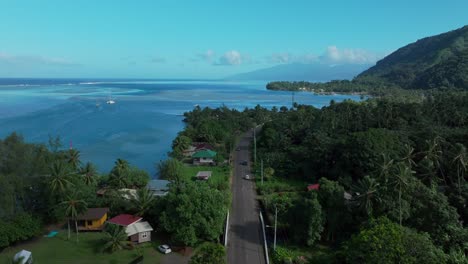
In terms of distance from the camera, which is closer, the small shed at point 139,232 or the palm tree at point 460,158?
the small shed at point 139,232

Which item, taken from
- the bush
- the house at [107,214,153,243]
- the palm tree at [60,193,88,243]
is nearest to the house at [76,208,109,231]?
the palm tree at [60,193,88,243]

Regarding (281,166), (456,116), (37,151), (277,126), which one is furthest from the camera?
(277,126)

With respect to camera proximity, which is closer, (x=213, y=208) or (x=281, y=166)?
(x=213, y=208)

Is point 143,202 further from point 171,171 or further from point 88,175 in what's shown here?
point 171,171

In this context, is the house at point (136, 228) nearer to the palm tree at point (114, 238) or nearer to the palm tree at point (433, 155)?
the palm tree at point (114, 238)

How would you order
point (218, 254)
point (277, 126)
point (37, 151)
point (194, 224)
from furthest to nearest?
1. point (277, 126)
2. point (37, 151)
3. point (194, 224)
4. point (218, 254)

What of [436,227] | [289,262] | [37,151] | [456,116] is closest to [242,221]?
[289,262]

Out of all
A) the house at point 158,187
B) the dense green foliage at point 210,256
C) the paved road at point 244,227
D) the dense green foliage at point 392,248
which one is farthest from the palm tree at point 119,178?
the dense green foliage at point 392,248

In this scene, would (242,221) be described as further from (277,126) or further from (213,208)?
(277,126)
